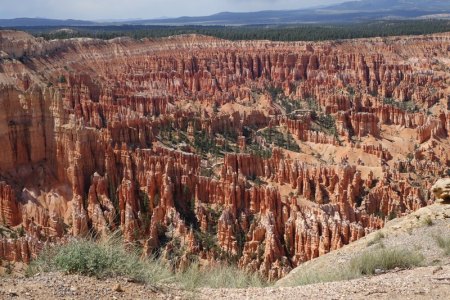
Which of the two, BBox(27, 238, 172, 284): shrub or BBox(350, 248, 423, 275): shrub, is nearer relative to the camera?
BBox(27, 238, 172, 284): shrub

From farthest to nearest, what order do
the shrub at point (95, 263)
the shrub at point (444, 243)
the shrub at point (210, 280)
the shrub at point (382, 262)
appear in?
the shrub at point (444, 243)
the shrub at point (382, 262)
the shrub at point (210, 280)
the shrub at point (95, 263)

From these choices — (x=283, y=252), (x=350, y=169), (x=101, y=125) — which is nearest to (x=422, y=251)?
(x=283, y=252)

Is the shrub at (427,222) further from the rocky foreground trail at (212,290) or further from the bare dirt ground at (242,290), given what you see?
the rocky foreground trail at (212,290)

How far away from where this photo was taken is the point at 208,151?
140 feet

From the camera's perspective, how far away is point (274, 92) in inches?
2911

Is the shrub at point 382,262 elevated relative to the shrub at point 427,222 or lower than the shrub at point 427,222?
elevated

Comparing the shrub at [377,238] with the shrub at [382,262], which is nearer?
the shrub at [382,262]

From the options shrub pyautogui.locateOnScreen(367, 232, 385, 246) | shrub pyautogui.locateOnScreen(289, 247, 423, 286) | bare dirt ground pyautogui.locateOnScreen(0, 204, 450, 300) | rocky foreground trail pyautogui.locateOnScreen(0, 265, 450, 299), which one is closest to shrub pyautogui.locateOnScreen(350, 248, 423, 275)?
shrub pyautogui.locateOnScreen(289, 247, 423, 286)

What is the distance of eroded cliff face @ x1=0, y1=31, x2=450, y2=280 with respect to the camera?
25.7 m

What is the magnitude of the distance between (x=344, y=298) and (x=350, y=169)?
88.5 feet

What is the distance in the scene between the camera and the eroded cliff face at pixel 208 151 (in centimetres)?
2566

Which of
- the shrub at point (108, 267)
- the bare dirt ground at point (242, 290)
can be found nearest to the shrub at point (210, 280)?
the shrub at point (108, 267)

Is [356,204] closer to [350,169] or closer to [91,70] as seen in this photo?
[350,169]

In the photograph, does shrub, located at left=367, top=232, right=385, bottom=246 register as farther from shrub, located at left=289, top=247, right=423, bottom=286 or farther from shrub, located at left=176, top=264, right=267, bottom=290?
shrub, located at left=176, top=264, right=267, bottom=290
